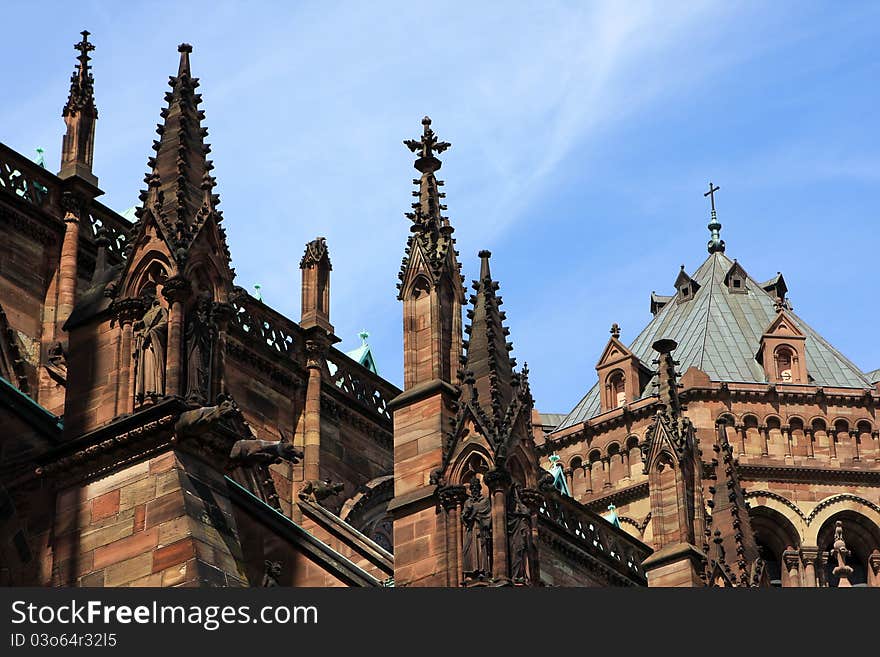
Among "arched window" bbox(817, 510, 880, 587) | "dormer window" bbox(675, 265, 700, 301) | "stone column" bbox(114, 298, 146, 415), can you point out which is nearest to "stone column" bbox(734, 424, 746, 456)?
"arched window" bbox(817, 510, 880, 587)

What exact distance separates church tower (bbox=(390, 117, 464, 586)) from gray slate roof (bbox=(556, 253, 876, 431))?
24856 millimetres

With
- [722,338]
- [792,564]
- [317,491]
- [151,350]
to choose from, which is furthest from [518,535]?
[722,338]

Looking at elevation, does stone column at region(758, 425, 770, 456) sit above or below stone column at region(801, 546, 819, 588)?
above

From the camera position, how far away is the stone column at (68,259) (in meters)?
30.4

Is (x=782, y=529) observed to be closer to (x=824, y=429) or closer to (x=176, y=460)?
(x=824, y=429)

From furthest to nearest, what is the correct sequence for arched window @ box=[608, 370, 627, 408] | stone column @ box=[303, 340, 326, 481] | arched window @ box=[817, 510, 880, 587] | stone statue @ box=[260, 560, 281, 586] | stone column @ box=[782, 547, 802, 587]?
1. arched window @ box=[608, 370, 627, 408]
2. arched window @ box=[817, 510, 880, 587]
3. stone column @ box=[782, 547, 802, 587]
4. stone column @ box=[303, 340, 326, 481]
5. stone statue @ box=[260, 560, 281, 586]

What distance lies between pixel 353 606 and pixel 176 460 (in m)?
4.73

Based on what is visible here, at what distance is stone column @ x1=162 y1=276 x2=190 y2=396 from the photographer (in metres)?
21.1

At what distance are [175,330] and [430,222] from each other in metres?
7.06

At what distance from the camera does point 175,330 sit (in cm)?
2158

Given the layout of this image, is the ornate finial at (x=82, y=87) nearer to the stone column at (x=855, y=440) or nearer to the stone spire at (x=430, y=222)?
the stone spire at (x=430, y=222)

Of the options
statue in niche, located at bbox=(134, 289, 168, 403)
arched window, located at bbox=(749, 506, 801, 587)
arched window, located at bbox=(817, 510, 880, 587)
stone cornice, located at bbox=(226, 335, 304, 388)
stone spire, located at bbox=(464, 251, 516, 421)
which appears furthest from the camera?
arched window, located at bbox=(817, 510, 880, 587)

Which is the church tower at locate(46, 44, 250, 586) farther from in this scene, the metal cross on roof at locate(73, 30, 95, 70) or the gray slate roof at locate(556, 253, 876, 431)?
the gray slate roof at locate(556, 253, 876, 431)

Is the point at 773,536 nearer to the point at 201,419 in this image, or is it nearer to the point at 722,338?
the point at 722,338
